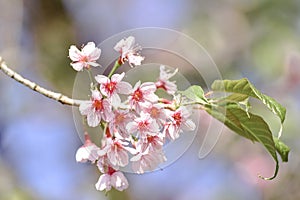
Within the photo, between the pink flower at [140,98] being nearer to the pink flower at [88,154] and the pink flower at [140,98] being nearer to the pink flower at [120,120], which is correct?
the pink flower at [120,120]

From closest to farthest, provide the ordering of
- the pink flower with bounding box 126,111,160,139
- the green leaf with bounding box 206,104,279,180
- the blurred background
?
the pink flower with bounding box 126,111,160,139 → the green leaf with bounding box 206,104,279,180 → the blurred background

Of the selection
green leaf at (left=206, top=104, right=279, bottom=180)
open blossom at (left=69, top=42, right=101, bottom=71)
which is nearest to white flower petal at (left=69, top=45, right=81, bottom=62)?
open blossom at (left=69, top=42, right=101, bottom=71)

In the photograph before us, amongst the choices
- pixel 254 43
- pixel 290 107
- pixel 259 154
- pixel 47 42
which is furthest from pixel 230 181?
pixel 47 42

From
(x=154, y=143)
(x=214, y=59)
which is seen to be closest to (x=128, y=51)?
(x=154, y=143)

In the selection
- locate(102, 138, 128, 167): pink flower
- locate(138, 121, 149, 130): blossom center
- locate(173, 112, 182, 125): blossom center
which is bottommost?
locate(102, 138, 128, 167): pink flower

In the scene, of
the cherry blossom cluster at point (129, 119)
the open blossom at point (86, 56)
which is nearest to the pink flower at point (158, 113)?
the cherry blossom cluster at point (129, 119)

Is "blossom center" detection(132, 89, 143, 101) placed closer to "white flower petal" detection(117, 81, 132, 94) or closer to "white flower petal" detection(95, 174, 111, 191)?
"white flower petal" detection(117, 81, 132, 94)

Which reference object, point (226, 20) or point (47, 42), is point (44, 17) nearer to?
point (47, 42)
